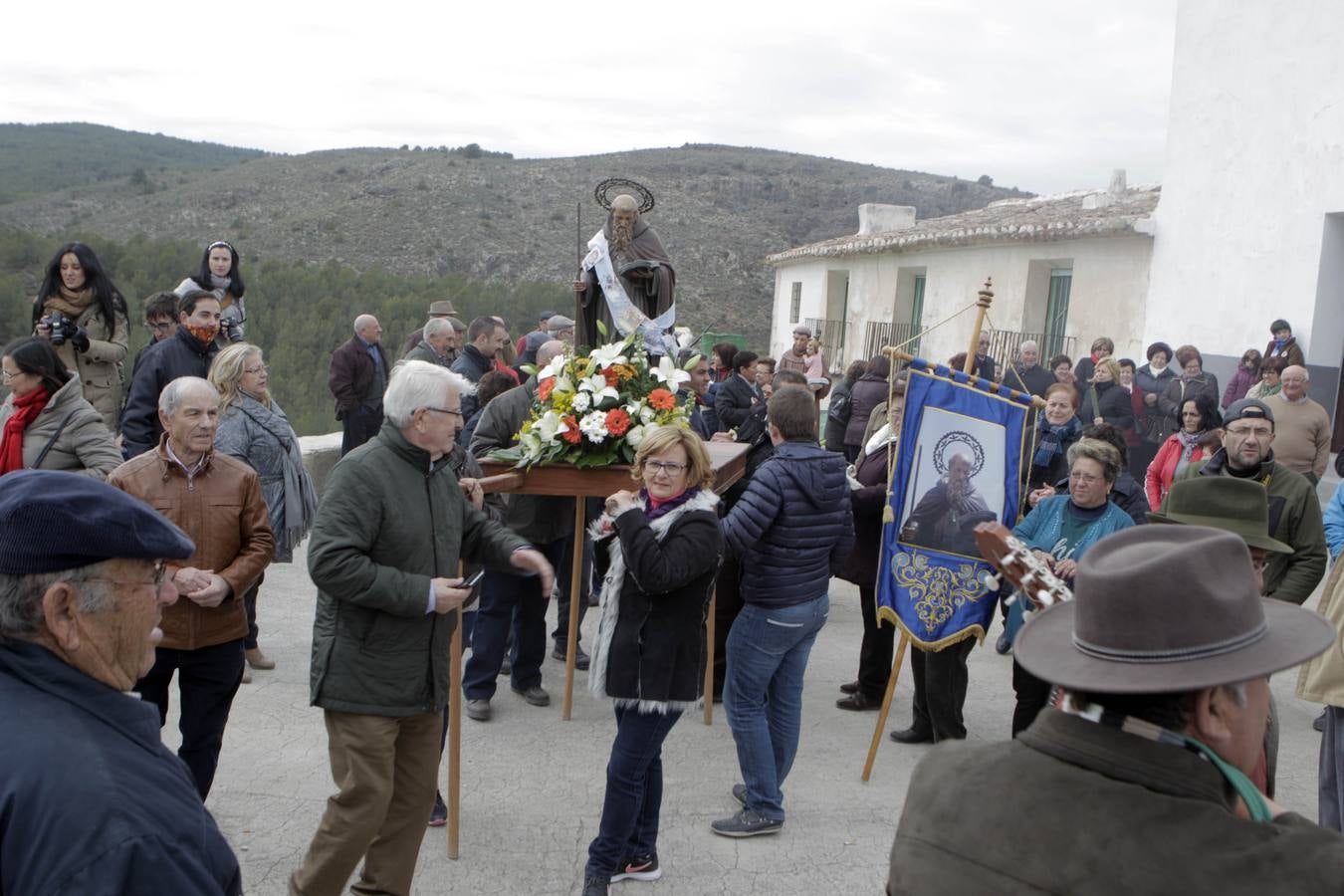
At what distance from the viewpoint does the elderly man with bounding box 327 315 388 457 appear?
11141mm

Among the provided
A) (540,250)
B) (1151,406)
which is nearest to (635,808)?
(1151,406)

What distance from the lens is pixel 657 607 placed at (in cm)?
→ 397

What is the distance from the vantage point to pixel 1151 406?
460 inches

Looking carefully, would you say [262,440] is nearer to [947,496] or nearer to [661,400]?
[661,400]

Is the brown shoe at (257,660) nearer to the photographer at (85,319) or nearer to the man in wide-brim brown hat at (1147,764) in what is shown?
the photographer at (85,319)

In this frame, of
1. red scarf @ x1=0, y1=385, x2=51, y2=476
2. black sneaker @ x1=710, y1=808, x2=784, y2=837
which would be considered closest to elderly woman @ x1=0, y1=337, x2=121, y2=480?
red scarf @ x1=0, y1=385, x2=51, y2=476

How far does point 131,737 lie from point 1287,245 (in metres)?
13.1

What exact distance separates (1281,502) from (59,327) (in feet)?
24.2

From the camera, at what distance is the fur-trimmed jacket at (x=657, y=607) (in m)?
3.84

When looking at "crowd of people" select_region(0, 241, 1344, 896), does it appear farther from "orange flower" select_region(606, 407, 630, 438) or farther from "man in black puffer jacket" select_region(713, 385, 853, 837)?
"orange flower" select_region(606, 407, 630, 438)

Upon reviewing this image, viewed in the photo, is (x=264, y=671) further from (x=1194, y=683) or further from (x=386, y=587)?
(x=1194, y=683)

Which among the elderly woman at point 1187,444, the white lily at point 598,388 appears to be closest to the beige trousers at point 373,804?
the white lily at point 598,388

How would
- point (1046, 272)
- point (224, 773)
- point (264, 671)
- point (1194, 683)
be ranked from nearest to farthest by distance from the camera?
point (1194, 683), point (224, 773), point (264, 671), point (1046, 272)

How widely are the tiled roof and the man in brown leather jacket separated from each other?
13284mm
